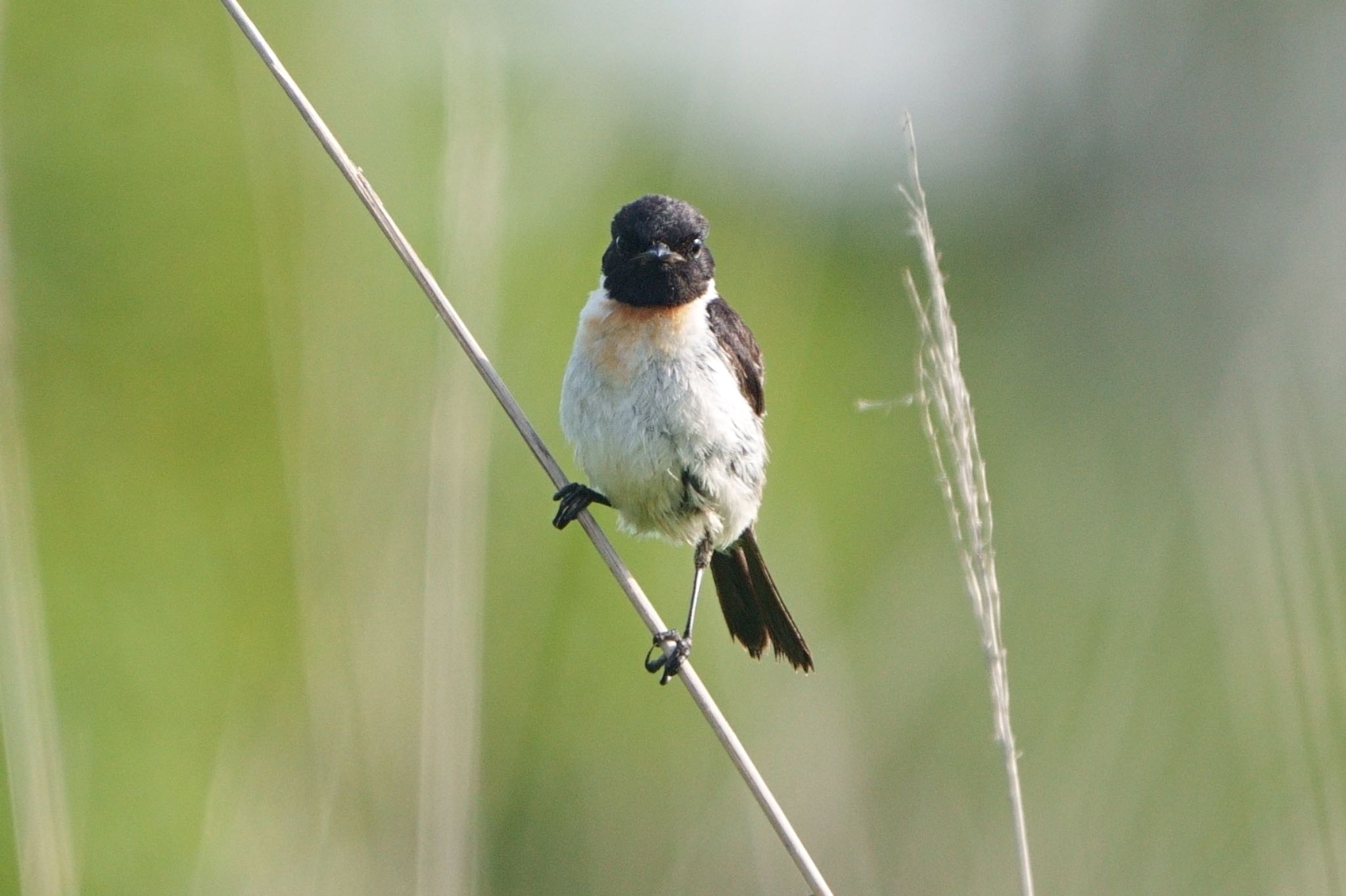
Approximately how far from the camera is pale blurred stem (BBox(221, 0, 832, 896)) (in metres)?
2.35

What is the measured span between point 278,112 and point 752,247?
9.95 ft

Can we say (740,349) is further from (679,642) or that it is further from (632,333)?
(679,642)

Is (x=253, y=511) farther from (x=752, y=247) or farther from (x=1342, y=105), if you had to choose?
(x=1342, y=105)

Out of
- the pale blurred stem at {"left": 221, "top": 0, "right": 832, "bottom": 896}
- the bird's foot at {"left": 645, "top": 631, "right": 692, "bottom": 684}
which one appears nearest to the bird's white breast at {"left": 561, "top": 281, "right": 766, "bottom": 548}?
the bird's foot at {"left": 645, "top": 631, "right": 692, "bottom": 684}

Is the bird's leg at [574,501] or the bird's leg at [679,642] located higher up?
the bird's leg at [574,501]

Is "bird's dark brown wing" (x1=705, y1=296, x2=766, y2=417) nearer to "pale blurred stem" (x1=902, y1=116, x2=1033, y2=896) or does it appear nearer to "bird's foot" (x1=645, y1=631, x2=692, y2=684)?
"bird's foot" (x1=645, y1=631, x2=692, y2=684)

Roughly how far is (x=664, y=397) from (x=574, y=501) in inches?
16.9

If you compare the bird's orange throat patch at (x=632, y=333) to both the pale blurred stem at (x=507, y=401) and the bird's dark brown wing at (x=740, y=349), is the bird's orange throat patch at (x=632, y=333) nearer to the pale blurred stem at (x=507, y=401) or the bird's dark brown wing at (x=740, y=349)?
the bird's dark brown wing at (x=740, y=349)

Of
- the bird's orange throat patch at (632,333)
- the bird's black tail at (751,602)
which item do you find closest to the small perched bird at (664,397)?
the bird's orange throat patch at (632,333)

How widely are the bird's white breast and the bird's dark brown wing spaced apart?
50mm

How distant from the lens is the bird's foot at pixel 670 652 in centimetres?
325

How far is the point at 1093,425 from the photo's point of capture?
7969 millimetres

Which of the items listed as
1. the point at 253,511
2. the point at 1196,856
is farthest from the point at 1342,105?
the point at 253,511

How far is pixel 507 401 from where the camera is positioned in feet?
9.31
